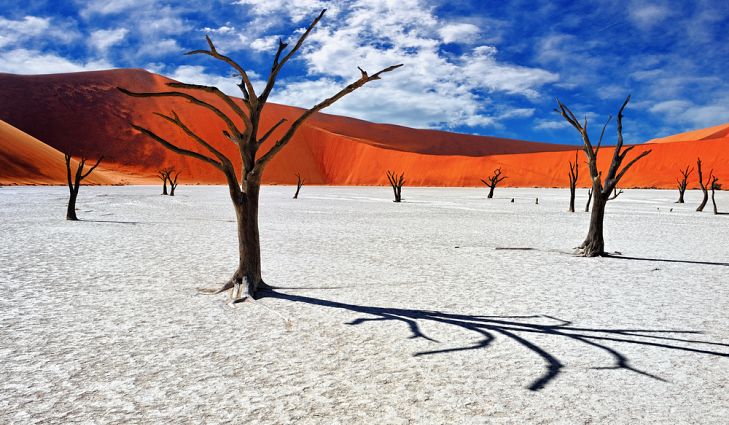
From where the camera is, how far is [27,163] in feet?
198

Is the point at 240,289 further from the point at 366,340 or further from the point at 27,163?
the point at 27,163

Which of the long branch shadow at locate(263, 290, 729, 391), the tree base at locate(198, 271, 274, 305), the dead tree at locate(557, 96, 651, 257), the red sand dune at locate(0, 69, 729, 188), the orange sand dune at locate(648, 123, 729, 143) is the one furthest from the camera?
the orange sand dune at locate(648, 123, 729, 143)

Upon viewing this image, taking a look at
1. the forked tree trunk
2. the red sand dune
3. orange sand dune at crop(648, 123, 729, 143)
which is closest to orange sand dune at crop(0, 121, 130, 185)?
the red sand dune

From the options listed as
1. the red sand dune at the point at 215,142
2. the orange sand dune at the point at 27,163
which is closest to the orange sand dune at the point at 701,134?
the red sand dune at the point at 215,142

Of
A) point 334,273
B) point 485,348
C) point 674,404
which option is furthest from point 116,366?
point 334,273

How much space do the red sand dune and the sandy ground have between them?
78.9 meters

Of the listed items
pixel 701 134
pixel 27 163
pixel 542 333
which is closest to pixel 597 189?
pixel 542 333

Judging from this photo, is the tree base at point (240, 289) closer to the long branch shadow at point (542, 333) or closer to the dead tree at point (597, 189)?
the long branch shadow at point (542, 333)

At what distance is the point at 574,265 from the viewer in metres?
9.39

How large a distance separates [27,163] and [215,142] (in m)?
42.5

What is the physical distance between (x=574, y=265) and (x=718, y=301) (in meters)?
2.99

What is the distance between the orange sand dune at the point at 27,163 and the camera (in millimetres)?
57906

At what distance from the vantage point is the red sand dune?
8625 cm

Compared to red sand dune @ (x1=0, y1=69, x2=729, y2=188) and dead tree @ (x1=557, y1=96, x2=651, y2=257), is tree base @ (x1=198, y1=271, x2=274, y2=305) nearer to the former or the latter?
dead tree @ (x1=557, y1=96, x2=651, y2=257)
